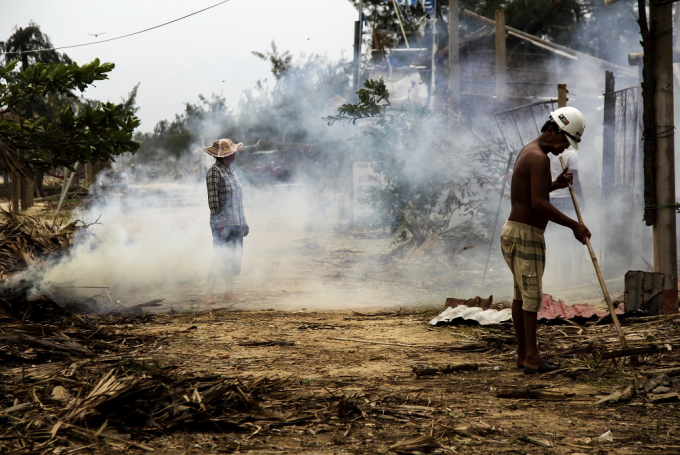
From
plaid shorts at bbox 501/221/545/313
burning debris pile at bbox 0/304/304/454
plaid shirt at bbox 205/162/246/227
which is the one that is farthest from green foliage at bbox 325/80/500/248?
burning debris pile at bbox 0/304/304/454

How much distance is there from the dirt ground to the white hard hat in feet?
5.09

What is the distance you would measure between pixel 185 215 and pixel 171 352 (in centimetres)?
1180

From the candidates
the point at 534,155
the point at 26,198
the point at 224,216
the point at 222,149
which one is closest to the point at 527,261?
the point at 534,155

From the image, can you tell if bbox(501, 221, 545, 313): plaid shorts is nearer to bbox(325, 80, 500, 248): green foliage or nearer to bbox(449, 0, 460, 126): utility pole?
bbox(325, 80, 500, 248): green foliage

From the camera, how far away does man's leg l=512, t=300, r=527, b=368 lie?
→ 15.9 ft

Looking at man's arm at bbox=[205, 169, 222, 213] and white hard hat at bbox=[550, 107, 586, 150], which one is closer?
white hard hat at bbox=[550, 107, 586, 150]

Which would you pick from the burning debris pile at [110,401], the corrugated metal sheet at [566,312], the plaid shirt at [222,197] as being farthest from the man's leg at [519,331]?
the plaid shirt at [222,197]

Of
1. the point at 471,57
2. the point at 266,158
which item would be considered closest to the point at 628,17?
the point at 471,57

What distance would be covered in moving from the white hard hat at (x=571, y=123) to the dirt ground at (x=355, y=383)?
5.09 ft

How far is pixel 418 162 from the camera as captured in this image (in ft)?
37.3

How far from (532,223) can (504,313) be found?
1.58 metres

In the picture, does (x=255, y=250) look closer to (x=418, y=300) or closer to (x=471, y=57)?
(x=418, y=300)

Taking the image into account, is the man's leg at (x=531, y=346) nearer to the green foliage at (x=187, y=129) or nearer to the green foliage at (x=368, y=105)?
the green foliage at (x=368, y=105)

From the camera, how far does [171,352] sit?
17.3 ft
